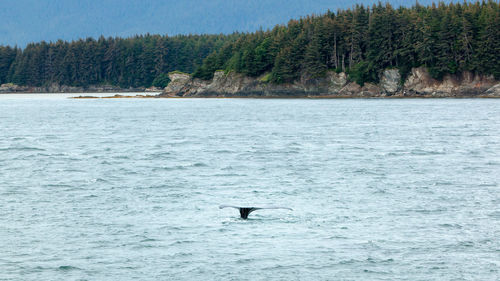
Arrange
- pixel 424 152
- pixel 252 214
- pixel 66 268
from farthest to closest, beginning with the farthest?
pixel 424 152
pixel 252 214
pixel 66 268

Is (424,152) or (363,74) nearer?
(424,152)

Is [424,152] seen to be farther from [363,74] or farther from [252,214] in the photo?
[363,74]

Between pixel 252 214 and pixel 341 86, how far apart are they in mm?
137410

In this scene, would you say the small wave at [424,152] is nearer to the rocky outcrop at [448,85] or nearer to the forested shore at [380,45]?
the forested shore at [380,45]

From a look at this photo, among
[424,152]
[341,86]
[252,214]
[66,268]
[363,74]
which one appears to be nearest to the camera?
[66,268]

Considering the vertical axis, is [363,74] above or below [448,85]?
above

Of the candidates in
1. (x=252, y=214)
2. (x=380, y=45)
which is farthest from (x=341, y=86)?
(x=252, y=214)

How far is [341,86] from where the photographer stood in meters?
159

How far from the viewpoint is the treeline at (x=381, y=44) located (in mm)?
143000

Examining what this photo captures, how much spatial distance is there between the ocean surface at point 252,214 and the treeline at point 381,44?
98.6 metres

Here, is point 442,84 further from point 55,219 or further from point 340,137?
point 55,219

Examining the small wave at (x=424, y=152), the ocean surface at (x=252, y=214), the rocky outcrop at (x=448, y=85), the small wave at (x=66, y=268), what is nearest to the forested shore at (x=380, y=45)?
the rocky outcrop at (x=448, y=85)

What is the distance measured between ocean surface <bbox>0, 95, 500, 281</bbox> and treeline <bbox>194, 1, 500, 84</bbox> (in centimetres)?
9858

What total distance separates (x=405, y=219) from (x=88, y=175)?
17.5 m
